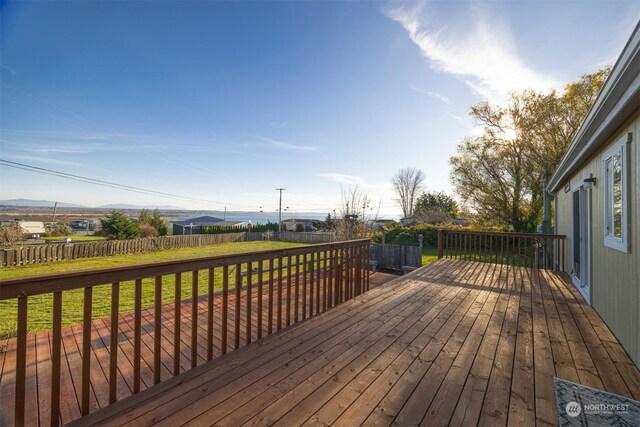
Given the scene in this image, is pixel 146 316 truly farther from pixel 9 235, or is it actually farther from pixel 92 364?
pixel 9 235

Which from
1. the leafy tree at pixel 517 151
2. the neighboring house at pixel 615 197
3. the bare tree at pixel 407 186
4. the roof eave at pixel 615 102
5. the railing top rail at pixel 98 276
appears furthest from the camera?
the bare tree at pixel 407 186

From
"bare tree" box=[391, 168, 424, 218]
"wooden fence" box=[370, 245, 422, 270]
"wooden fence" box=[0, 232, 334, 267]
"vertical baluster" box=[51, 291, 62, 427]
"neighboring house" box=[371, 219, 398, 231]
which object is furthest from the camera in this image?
"bare tree" box=[391, 168, 424, 218]

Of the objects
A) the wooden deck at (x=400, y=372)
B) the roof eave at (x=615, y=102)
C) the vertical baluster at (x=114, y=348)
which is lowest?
the wooden deck at (x=400, y=372)

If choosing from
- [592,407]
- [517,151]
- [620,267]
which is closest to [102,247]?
[592,407]

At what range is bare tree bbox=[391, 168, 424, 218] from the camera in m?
30.5

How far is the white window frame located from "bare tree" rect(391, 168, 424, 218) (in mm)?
28043

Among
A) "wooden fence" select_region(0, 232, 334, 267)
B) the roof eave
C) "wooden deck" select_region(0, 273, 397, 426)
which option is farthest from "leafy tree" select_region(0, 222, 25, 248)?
the roof eave

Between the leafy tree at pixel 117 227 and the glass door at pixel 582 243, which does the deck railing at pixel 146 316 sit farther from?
the leafy tree at pixel 117 227

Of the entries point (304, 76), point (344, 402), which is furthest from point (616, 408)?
point (304, 76)

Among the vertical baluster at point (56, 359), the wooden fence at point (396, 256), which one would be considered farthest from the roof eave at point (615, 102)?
the wooden fence at point (396, 256)

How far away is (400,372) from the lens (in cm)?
200

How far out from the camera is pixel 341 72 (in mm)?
7980

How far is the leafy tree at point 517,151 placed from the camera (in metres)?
11.1

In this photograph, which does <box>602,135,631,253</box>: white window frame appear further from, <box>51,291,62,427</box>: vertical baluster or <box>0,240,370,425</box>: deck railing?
<box>51,291,62,427</box>: vertical baluster
